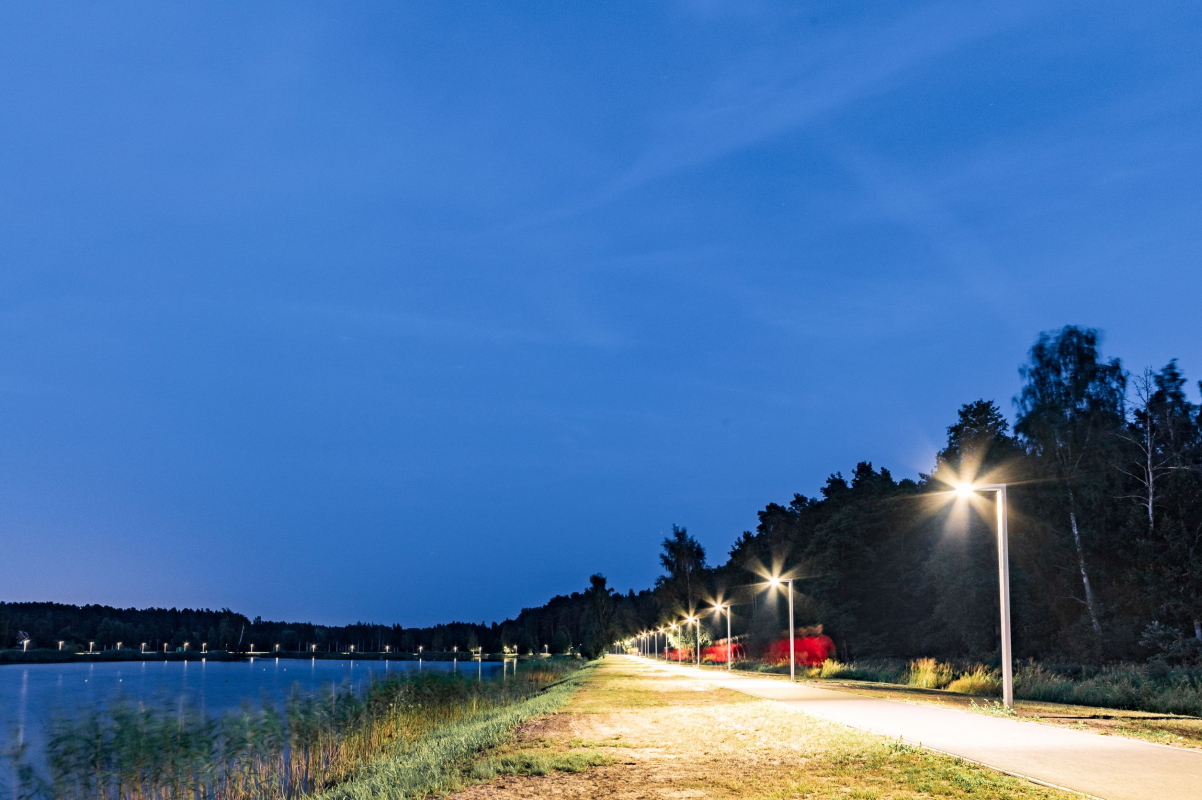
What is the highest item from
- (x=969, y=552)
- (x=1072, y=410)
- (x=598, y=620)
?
(x=1072, y=410)

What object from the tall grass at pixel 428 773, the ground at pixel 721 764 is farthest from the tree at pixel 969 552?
the tall grass at pixel 428 773

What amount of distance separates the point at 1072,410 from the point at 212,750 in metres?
42.0

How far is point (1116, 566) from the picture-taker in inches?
1528

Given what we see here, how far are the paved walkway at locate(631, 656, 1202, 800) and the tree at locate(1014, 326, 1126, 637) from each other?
29.0 meters

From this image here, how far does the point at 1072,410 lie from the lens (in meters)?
43.5

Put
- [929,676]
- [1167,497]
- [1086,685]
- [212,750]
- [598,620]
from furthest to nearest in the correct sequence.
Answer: [598,620], [1167,497], [929,676], [1086,685], [212,750]

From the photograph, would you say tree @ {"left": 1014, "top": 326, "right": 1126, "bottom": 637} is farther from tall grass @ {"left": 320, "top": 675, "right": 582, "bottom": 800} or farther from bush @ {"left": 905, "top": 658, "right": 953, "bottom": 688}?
tall grass @ {"left": 320, "top": 675, "right": 582, "bottom": 800}

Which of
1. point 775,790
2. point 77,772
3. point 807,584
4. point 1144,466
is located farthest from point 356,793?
point 807,584

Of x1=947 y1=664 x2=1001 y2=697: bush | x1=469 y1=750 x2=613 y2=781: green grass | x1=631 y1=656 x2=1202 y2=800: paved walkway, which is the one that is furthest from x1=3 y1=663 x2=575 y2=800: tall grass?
x1=947 y1=664 x2=1001 y2=697: bush

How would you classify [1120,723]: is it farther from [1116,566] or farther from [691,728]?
[1116,566]

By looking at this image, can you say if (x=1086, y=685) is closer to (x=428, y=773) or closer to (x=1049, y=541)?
(x=428, y=773)

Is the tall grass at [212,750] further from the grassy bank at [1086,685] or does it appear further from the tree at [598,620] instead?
the tree at [598,620]

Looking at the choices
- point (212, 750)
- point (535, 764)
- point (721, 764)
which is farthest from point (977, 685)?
point (212, 750)

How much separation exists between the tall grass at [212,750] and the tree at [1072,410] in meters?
34.2
